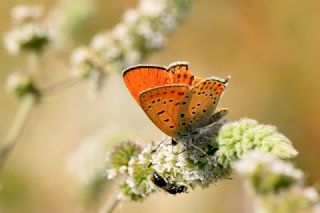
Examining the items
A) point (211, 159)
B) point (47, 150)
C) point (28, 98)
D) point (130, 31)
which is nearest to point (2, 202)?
point (47, 150)

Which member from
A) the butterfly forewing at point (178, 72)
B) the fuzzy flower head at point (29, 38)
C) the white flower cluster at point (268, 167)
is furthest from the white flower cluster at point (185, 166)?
the fuzzy flower head at point (29, 38)

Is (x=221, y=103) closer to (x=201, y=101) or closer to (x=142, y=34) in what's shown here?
(x=142, y=34)

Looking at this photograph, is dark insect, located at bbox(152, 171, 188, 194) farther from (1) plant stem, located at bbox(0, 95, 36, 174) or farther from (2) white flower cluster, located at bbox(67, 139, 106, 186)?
(2) white flower cluster, located at bbox(67, 139, 106, 186)

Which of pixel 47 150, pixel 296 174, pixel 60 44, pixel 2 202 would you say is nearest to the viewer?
pixel 296 174

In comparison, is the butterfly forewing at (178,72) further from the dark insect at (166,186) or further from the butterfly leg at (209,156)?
the dark insect at (166,186)

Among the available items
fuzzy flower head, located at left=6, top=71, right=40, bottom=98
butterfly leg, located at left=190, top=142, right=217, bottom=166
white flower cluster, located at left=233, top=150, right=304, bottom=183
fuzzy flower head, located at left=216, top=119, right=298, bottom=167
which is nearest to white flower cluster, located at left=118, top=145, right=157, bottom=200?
butterfly leg, located at left=190, top=142, right=217, bottom=166

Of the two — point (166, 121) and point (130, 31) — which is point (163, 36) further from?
point (166, 121)
